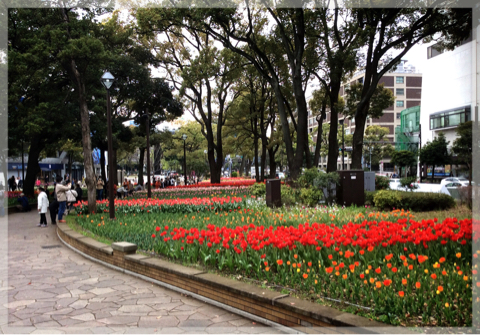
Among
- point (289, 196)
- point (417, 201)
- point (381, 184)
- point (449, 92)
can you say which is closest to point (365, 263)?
point (417, 201)

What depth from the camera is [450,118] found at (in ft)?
160

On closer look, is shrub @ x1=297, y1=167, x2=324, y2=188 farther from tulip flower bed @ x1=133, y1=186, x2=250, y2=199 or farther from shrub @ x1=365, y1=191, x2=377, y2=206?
tulip flower bed @ x1=133, y1=186, x2=250, y2=199

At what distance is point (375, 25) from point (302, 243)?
49.2 ft

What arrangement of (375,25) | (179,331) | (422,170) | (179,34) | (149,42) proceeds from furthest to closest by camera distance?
(422,170) < (149,42) < (179,34) < (375,25) < (179,331)

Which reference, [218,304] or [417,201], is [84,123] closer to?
[218,304]

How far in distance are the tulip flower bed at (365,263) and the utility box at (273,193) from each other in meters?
5.48

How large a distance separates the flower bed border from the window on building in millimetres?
45927

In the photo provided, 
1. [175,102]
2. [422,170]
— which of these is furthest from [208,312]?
[422,170]

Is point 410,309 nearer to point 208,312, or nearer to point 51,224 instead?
point 208,312

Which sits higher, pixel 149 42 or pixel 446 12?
pixel 149 42

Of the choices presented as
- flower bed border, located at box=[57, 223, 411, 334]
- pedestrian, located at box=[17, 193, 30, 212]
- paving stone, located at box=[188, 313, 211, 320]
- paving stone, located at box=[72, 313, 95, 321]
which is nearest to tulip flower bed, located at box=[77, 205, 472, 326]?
flower bed border, located at box=[57, 223, 411, 334]

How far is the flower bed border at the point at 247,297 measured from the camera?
390cm

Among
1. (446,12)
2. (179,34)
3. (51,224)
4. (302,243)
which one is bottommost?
(51,224)

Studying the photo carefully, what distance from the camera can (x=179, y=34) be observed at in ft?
85.1
